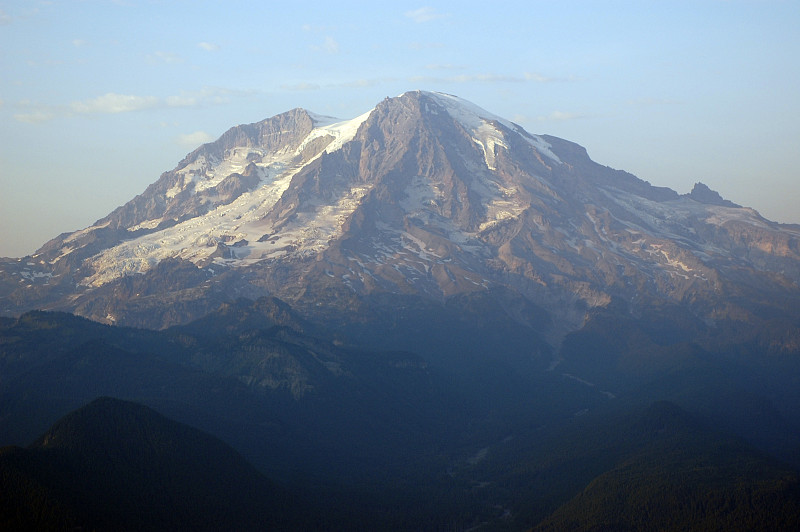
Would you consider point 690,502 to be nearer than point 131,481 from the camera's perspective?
No

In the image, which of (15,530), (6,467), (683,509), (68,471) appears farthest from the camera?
(683,509)

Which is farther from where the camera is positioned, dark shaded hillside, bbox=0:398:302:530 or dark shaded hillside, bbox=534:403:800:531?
dark shaded hillside, bbox=534:403:800:531

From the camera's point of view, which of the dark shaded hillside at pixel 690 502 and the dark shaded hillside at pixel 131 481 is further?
the dark shaded hillside at pixel 690 502

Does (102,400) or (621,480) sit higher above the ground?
(102,400)

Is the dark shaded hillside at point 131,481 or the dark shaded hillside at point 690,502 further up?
→ the dark shaded hillside at point 131,481

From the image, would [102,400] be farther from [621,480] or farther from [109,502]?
[621,480]

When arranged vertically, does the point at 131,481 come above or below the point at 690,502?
above

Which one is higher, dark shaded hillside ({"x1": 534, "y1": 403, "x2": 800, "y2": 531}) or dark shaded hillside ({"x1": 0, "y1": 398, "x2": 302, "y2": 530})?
dark shaded hillside ({"x1": 0, "y1": 398, "x2": 302, "y2": 530})

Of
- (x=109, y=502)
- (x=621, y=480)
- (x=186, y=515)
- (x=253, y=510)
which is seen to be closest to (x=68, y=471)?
(x=109, y=502)
